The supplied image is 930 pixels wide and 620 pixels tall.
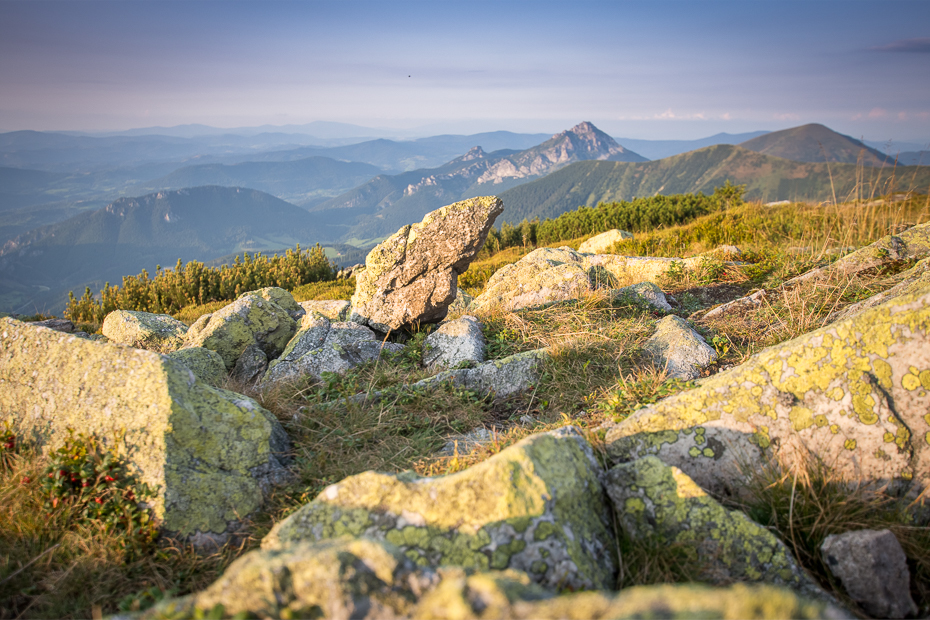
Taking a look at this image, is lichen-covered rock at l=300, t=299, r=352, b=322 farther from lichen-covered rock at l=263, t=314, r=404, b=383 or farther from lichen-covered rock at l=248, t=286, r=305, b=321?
lichen-covered rock at l=263, t=314, r=404, b=383

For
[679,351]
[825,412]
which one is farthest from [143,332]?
[825,412]

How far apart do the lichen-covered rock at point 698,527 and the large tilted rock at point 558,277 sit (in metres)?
5.46

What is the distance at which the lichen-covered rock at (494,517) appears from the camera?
8.70ft

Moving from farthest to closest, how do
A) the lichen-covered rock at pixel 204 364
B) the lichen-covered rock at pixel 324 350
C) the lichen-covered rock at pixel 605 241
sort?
the lichen-covered rock at pixel 605 241 < the lichen-covered rock at pixel 324 350 < the lichen-covered rock at pixel 204 364

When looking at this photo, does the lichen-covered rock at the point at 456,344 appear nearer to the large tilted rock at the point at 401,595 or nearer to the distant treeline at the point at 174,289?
the large tilted rock at the point at 401,595

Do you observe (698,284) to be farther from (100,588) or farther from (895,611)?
(100,588)

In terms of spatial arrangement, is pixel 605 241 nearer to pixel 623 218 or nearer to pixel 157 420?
pixel 623 218

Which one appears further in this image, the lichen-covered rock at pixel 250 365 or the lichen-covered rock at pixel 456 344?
the lichen-covered rock at pixel 250 365

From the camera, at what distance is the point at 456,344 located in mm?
7129

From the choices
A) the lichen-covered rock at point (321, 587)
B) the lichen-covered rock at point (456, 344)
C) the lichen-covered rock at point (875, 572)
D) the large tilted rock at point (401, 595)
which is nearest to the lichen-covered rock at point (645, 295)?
the lichen-covered rock at point (456, 344)

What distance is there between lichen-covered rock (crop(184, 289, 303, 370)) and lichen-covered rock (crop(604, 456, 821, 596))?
7.44m

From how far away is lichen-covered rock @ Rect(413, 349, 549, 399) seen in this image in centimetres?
602

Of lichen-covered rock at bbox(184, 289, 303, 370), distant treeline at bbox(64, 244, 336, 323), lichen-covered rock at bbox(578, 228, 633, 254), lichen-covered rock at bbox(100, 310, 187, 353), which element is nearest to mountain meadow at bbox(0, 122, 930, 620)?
lichen-covered rock at bbox(184, 289, 303, 370)

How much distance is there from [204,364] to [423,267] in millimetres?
4232
